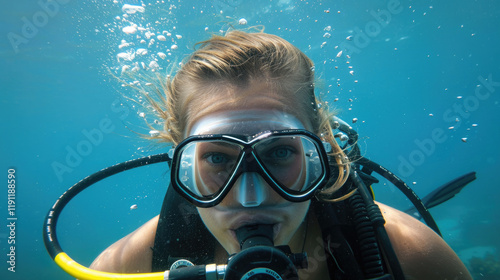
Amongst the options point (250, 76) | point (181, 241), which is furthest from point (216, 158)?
point (181, 241)

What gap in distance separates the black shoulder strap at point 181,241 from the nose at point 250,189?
994mm

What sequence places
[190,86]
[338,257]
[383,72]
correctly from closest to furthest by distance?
1. [338,257]
2. [190,86]
3. [383,72]

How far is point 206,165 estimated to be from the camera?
189cm

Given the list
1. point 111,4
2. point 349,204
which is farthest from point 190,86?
point 111,4

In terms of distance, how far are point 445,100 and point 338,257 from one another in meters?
84.5

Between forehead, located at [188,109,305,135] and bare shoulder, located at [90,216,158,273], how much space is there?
1357 millimetres

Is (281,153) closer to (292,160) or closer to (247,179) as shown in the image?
(292,160)

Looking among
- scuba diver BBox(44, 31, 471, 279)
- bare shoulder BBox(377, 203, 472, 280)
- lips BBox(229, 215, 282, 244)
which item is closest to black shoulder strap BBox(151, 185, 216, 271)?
scuba diver BBox(44, 31, 471, 279)

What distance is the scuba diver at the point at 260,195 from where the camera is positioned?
1.69 metres

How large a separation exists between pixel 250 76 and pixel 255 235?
3.83 ft

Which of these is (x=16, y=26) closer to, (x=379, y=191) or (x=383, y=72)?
(x=379, y=191)

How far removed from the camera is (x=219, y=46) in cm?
237

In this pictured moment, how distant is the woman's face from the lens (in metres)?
1.68

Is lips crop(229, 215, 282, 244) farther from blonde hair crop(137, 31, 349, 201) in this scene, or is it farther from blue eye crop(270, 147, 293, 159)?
blonde hair crop(137, 31, 349, 201)
